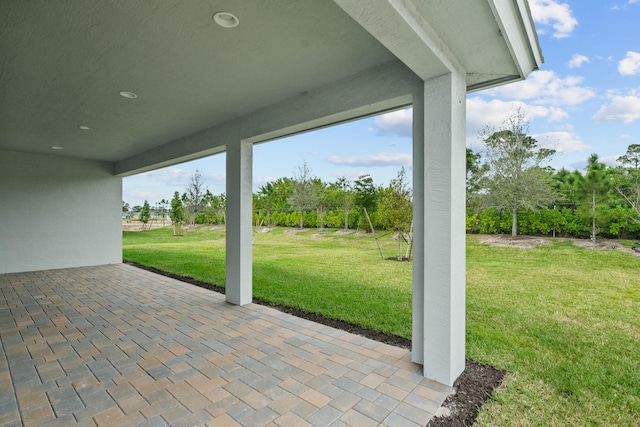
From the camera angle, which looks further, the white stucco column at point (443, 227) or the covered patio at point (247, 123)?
the white stucco column at point (443, 227)

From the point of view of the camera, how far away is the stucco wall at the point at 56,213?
6684 mm

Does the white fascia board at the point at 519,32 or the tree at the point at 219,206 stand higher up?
the white fascia board at the point at 519,32

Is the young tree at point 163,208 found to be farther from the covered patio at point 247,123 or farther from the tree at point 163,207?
the covered patio at point 247,123

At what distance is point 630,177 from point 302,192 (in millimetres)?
13547

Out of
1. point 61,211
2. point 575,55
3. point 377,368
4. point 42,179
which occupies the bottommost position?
point 377,368

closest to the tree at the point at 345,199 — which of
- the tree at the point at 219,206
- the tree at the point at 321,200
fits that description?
the tree at the point at 321,200

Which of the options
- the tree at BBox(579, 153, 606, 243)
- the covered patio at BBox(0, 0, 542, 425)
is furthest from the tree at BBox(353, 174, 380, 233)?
the covered patio at BBox(0, 0, 542, 425)

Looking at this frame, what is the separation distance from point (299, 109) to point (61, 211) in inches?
284

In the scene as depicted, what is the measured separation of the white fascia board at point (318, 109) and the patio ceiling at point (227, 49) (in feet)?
0.28

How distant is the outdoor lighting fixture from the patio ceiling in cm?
4

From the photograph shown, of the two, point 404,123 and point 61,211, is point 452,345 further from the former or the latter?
point 404,123

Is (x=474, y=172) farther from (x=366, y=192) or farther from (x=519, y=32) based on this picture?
(x=519, y=32)

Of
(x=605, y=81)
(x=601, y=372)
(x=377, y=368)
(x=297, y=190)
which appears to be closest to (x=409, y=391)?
(x=377, y=368)

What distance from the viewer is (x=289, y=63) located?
110 inches
